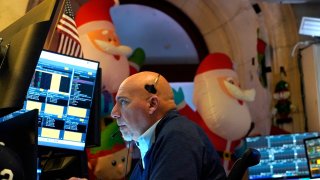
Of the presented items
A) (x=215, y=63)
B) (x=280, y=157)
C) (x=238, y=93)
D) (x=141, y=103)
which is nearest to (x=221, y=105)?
(x=238, y=93)

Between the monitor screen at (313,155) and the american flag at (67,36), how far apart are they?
200 cm

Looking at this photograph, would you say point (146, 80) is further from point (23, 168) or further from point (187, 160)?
point (23, 168)

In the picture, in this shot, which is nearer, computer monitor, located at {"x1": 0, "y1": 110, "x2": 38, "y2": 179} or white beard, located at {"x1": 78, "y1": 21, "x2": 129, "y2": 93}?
computer monitor, located at {"x1": 0, "y1": 110, "x2": 38, "y2": 179}

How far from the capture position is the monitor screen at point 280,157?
3.77 m

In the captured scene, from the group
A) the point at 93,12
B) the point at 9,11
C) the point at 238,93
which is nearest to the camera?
the point at 9,11

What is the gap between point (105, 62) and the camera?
3.22 m

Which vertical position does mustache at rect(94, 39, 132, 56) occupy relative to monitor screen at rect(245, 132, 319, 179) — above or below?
above

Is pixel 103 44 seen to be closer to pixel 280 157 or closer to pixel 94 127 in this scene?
pixel 94 127

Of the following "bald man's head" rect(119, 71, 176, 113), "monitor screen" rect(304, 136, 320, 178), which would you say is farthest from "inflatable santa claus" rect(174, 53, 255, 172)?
"bald man's head" rect(119, 71, 176, 113)

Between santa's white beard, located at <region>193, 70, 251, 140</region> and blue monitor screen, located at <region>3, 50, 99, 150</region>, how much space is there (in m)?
1.69

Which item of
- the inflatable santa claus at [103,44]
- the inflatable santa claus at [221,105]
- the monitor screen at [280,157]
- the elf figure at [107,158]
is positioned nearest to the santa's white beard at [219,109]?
the inflatable santa claus at [221,105]

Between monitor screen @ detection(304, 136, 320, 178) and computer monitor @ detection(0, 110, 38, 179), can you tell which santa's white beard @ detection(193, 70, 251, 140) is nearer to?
monitor screen @ detection(304, 136, 320, 178)

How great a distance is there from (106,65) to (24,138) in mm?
2367

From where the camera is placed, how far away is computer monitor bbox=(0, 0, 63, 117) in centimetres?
88
